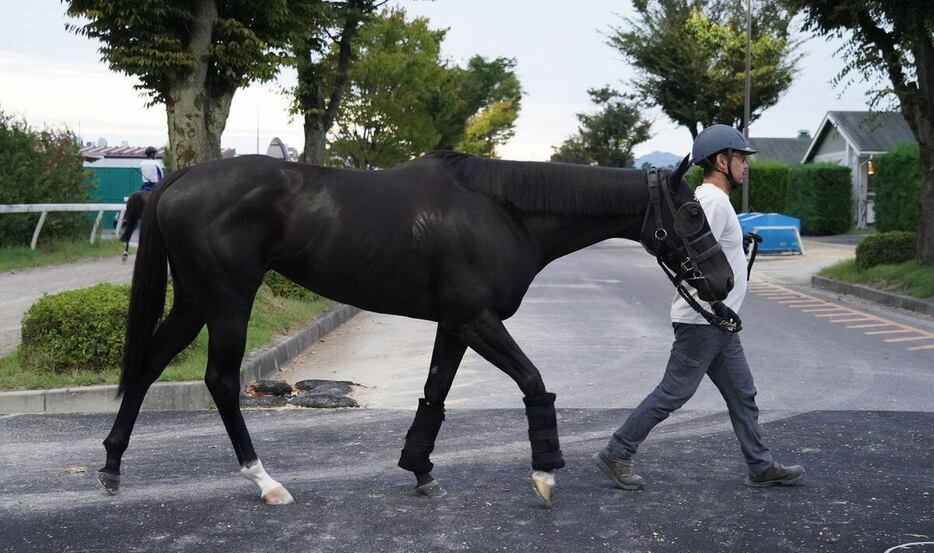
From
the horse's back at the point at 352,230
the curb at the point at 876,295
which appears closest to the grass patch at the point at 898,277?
the curb at the point at 876,295

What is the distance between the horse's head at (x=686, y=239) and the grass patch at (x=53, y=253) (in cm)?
1366

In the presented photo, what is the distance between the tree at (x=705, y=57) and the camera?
152ft

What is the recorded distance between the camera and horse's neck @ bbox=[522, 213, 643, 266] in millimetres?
5429

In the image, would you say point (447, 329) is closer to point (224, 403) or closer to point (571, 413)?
point (224, 403)

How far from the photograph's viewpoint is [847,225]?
129ft

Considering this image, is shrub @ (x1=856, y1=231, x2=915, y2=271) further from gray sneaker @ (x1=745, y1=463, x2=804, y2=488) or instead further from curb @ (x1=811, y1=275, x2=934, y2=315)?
gray sneaker @ (x1=745, y1=463, x2=804, y2=488)

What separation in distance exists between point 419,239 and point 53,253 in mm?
15833

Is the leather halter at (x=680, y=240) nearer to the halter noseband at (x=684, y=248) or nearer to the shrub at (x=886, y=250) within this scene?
the halter noseband at (x=684, y=248)

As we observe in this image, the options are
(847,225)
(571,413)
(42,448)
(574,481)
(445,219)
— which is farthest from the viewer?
(847,225)

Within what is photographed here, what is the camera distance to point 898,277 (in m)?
17.0

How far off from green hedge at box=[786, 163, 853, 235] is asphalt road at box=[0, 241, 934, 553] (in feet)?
97.8

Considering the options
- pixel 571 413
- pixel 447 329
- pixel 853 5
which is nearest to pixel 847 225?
pixel 853 5

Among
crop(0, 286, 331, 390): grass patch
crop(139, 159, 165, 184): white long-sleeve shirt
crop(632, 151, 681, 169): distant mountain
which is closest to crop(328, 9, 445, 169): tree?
crop(632, 151, 681, 169): distant mountain

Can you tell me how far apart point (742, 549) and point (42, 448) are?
414 centimetres
